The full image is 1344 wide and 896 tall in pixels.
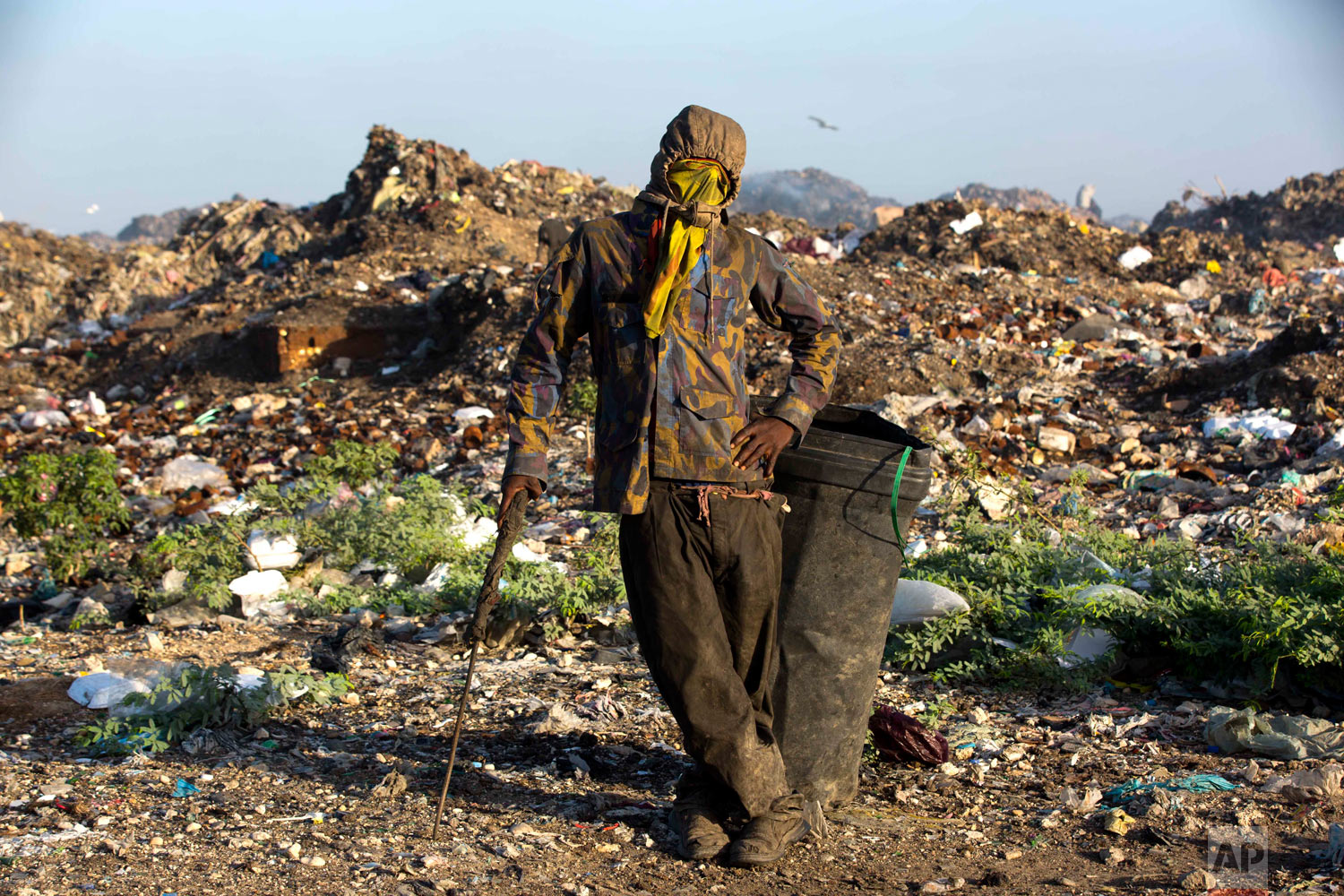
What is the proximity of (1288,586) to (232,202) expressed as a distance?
19.2 meters

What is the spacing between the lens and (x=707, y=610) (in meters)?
2.11

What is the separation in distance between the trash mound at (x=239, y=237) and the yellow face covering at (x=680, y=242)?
14.0 m

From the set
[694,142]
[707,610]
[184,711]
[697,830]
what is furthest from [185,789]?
[694,142]

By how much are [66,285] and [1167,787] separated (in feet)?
60.6

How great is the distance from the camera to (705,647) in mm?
2100

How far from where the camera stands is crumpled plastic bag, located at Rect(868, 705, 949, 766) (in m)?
2.76

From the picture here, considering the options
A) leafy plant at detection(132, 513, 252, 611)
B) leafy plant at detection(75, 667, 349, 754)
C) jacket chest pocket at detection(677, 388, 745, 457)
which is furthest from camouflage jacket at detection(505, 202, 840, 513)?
leafy plant at detection(132, 513, 252, 611)

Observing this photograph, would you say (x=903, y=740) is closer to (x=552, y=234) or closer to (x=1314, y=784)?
(x=1314, y=784)

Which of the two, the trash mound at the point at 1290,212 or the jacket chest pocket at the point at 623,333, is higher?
the trash mound at the point at 1290,212

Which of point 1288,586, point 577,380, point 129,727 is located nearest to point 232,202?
point 577,380

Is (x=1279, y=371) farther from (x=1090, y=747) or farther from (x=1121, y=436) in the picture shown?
(x=1090, y=747)

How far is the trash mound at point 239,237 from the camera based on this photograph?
15641 mm

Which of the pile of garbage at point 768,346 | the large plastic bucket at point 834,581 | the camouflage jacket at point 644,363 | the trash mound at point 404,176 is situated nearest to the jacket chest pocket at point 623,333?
the camouflage jacket at point 644,363
